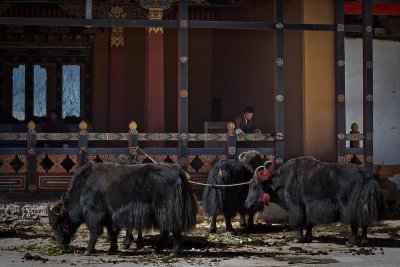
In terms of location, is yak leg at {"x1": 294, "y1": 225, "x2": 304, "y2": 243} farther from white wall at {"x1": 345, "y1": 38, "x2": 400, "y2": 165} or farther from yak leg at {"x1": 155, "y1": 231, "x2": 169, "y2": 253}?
white wall at {"x1": 345, "y1": 38, "x2": 400, "y2": 165}

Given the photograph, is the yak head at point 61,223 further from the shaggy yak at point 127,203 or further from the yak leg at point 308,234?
the yak leg at point 308,234

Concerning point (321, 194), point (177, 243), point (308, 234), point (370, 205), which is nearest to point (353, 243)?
point (370, 205)

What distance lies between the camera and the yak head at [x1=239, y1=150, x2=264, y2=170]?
14.8m

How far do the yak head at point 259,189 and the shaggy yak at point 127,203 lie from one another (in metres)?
1.98

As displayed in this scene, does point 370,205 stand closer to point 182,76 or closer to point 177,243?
point 177,243

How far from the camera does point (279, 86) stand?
15.6m

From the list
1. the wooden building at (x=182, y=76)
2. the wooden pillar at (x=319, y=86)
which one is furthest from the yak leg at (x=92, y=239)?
the wooden pillar at (x=319, y=86)

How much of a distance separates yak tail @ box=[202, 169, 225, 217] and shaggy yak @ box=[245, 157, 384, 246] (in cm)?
66

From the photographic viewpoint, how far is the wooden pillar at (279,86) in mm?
15516

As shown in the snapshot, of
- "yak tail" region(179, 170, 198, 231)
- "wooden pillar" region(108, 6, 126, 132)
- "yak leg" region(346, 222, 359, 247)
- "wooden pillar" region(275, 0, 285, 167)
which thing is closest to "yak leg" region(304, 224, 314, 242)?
"yak leg" region(346, 222, 359, 247)

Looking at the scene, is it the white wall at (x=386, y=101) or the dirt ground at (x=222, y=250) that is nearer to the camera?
the dirt ground at (x=222, y=250)

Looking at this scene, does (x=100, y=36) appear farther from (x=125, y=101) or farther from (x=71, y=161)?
(x=71, y=161)

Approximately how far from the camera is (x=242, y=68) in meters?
19.6

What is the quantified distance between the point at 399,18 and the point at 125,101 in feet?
22.1
